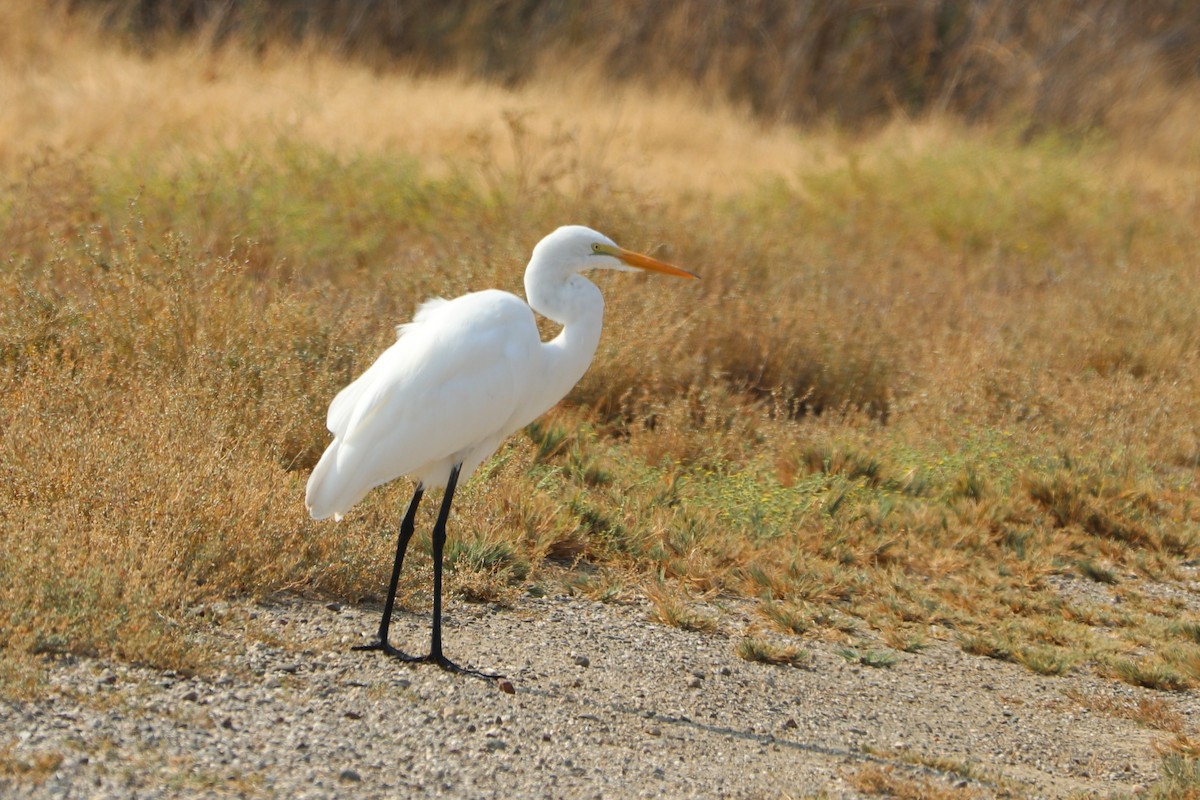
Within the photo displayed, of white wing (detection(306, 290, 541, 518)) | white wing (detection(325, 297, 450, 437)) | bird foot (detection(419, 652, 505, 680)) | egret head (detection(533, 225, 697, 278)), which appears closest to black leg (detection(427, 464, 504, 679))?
bird foot (detection(419, 652, 505, 680))

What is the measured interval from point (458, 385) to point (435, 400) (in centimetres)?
8

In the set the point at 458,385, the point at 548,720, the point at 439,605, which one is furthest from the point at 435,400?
the point at 548,720

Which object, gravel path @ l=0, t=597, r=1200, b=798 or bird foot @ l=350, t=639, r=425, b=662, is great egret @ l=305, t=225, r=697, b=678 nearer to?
bird foot @ l=350, t=639, r=425, b=662

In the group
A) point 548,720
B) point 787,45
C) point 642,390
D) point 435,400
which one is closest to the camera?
point 548,720

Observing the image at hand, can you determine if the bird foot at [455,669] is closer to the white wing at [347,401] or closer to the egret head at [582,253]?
the white wing at [347,401]

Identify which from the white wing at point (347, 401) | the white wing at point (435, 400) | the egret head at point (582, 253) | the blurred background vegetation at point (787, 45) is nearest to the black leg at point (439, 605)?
the white wing at point (435, 400)

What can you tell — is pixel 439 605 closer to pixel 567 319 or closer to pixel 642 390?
pixel 567 319

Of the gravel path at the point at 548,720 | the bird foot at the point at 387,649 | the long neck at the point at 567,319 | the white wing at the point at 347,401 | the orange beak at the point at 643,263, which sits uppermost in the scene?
the orange beak at the point at 643,263

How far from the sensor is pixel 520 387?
13.7 feet

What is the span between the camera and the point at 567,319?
4219 millimetres

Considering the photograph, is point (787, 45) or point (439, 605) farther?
point (787, 45)

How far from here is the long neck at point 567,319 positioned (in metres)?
4.20

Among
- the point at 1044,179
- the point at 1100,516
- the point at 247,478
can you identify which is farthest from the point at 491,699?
the point at 1044,179

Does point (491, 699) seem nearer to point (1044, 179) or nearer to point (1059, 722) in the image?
point (1059, 722)
